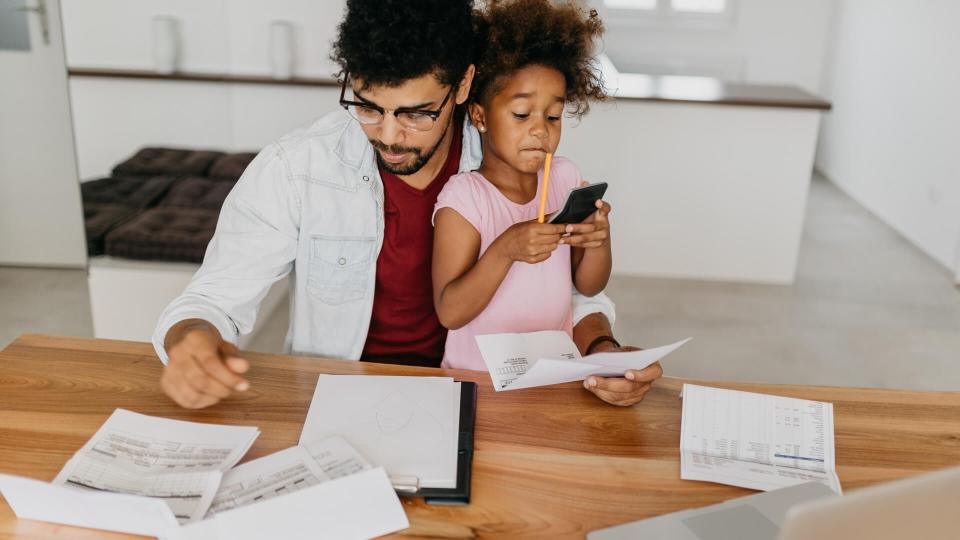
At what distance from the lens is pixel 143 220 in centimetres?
296

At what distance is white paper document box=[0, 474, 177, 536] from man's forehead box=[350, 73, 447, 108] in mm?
697

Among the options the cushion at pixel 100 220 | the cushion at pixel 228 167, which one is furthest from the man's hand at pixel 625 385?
the cushion at pixel 228 167

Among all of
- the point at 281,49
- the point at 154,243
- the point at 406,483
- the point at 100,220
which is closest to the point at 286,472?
the point at 406,483

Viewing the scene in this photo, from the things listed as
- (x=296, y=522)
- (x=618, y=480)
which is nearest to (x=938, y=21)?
(x=618, y=480)

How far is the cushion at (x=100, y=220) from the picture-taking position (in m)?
2.86

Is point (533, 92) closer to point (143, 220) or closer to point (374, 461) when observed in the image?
point (374, 461)

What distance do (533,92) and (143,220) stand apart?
6.41ft

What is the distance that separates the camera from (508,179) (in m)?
1.57

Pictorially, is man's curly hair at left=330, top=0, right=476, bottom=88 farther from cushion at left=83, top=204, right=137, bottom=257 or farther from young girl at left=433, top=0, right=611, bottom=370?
cushion at left=83, top=204, right=137, bottom=257

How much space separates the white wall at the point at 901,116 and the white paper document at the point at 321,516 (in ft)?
12.1

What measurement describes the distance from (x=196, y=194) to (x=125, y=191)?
0.89 ft

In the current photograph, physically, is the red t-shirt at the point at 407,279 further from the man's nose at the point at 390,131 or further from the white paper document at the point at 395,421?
the white paper document at the point at 395,421

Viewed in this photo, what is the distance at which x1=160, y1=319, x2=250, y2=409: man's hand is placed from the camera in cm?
109

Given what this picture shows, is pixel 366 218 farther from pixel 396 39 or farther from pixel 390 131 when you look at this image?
pixel 396 39
